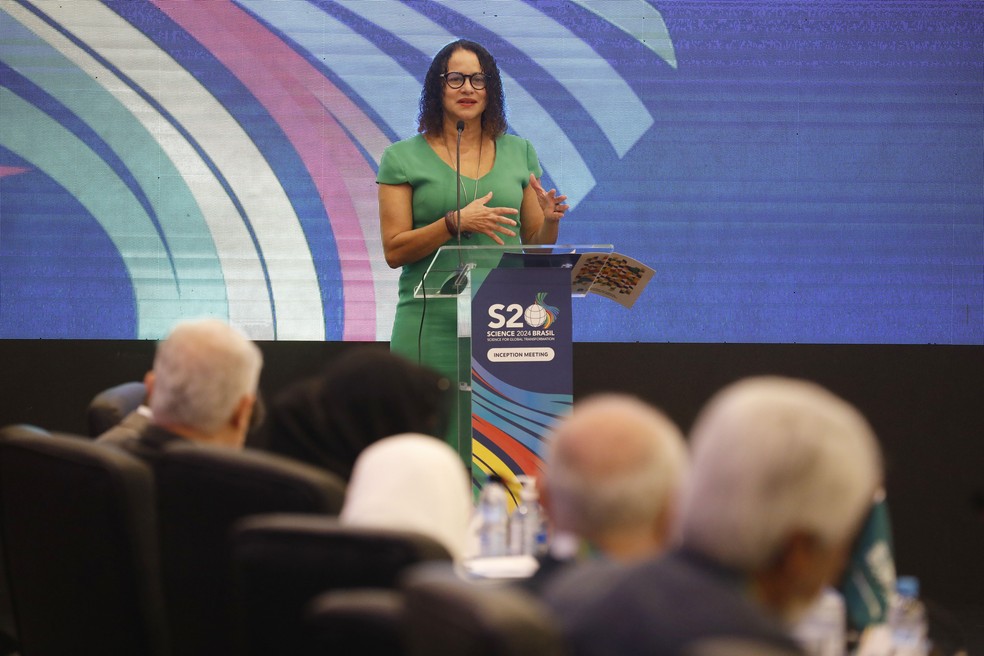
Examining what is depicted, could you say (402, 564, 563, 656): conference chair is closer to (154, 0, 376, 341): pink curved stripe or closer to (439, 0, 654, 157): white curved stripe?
(154, 0, 376, 341): pink curved stripe

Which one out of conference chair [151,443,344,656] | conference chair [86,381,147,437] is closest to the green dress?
conference chair [86,381,147,437]

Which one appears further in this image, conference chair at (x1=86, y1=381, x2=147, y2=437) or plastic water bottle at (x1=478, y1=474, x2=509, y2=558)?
conference chair at (x1=86, y1=381, x2=147, y2=437)

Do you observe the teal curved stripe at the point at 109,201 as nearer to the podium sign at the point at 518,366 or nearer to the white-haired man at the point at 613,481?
the podium sign at the point at 518,366

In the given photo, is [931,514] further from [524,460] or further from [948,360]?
[524,460]

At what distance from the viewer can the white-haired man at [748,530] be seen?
4.03 ft

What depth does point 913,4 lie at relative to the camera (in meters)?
5.59

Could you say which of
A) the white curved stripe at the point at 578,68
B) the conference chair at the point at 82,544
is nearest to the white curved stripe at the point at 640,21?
the white curved stripe at the point at 578,68

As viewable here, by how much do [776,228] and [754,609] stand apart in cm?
454

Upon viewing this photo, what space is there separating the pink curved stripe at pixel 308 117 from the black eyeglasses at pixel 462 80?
1444 mm

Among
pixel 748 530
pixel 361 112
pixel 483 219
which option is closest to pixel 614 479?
pixel 748 530

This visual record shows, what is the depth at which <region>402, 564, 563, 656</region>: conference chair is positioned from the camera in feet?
3.65

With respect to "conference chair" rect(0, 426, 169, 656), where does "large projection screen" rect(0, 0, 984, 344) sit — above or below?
above

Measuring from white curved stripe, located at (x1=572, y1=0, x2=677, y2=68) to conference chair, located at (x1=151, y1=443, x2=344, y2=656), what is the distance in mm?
4081

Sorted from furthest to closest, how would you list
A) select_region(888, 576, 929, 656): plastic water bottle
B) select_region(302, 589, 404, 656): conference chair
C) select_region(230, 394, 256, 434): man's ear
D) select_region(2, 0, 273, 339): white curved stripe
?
select_region(2, 0, 273, 339): white curved stripe < select_region(230, 394, 256, 434): man's ear < select_region(888, 576, 929, 656): plastic water bottle < select_region(302, 589, 404, 656): conference chair
